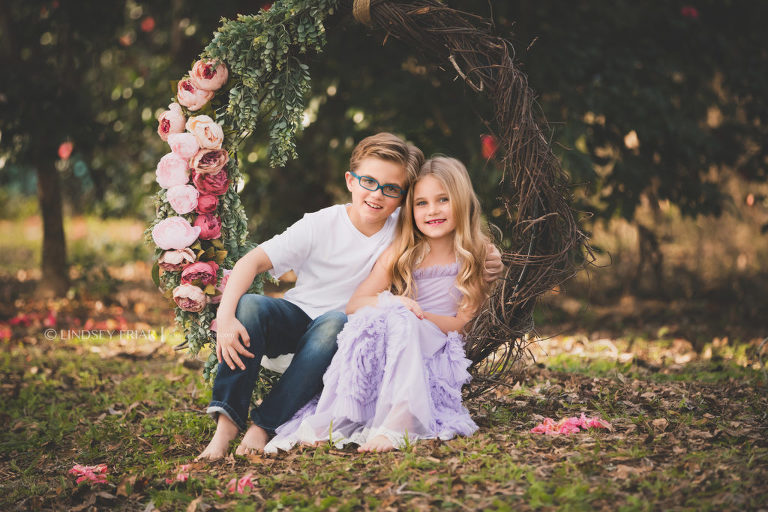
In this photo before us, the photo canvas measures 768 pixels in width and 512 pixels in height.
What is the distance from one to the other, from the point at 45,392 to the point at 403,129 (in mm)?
3095

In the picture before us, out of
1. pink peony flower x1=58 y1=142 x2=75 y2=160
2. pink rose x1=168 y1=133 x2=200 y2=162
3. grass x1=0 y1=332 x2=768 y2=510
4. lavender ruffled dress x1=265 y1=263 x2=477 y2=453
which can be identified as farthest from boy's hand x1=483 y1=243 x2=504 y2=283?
pink peony flower x1=58 y1=142 x2=75 y2=160

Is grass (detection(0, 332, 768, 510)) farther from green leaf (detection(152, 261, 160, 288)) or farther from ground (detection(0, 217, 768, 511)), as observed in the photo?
green leaf (detection(152, 261, 160, 288))

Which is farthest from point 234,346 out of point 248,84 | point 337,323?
point 248,84

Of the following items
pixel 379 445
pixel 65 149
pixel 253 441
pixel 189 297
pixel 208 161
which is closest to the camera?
pixel 379 445

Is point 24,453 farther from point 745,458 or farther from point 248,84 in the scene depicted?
point 745,458

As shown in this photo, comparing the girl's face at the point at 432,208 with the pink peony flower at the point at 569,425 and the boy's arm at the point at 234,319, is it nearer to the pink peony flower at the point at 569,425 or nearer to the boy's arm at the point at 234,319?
the boy's arm at the point at 234,319

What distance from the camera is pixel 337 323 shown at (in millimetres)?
3014

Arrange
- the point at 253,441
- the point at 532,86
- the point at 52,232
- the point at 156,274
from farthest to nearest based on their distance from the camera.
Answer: the point at 52,232
the point at 532,86
the point at 156,274
the point at 253,441

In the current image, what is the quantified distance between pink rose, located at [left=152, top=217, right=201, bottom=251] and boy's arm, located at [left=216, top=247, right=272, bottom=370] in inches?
12.0

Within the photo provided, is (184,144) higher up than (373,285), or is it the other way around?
(184,144)

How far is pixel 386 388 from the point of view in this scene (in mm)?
2838

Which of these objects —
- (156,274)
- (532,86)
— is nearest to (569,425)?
(156,274)

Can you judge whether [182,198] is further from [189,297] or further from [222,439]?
[222,439]

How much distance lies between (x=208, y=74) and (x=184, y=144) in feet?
1.18
